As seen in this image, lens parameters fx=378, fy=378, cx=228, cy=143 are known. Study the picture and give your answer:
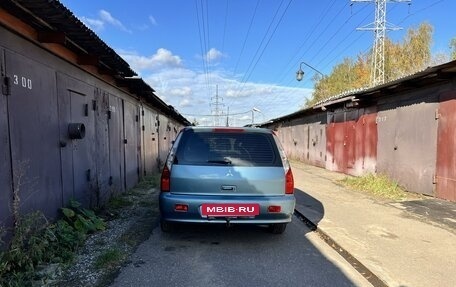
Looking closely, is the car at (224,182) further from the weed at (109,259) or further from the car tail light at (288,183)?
the weed at (109,259)

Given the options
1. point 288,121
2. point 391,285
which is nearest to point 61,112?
point 391,285

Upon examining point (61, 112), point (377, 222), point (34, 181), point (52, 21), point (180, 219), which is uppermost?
point (52, 21)

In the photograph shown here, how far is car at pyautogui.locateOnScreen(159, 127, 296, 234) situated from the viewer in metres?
4.93

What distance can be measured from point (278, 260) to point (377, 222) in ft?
9.30

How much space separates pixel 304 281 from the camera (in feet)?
12.9

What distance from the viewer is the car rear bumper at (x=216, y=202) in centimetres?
491

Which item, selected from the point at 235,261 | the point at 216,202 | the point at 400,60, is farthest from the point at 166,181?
the point at 400,60

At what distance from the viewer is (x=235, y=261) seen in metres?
4.54

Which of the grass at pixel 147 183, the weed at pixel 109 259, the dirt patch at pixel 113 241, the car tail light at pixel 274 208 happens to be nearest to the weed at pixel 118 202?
the dirt patch at pixel 113 241

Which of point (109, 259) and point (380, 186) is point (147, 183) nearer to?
point (380, 186)

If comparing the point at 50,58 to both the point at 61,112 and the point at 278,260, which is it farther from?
the point at 278,260

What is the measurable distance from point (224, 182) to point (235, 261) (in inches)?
40.3

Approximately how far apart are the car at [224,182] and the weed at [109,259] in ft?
2.55

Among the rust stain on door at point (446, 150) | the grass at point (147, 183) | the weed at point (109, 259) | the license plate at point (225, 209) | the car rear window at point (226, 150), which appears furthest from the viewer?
the grass at point (147, 183)
